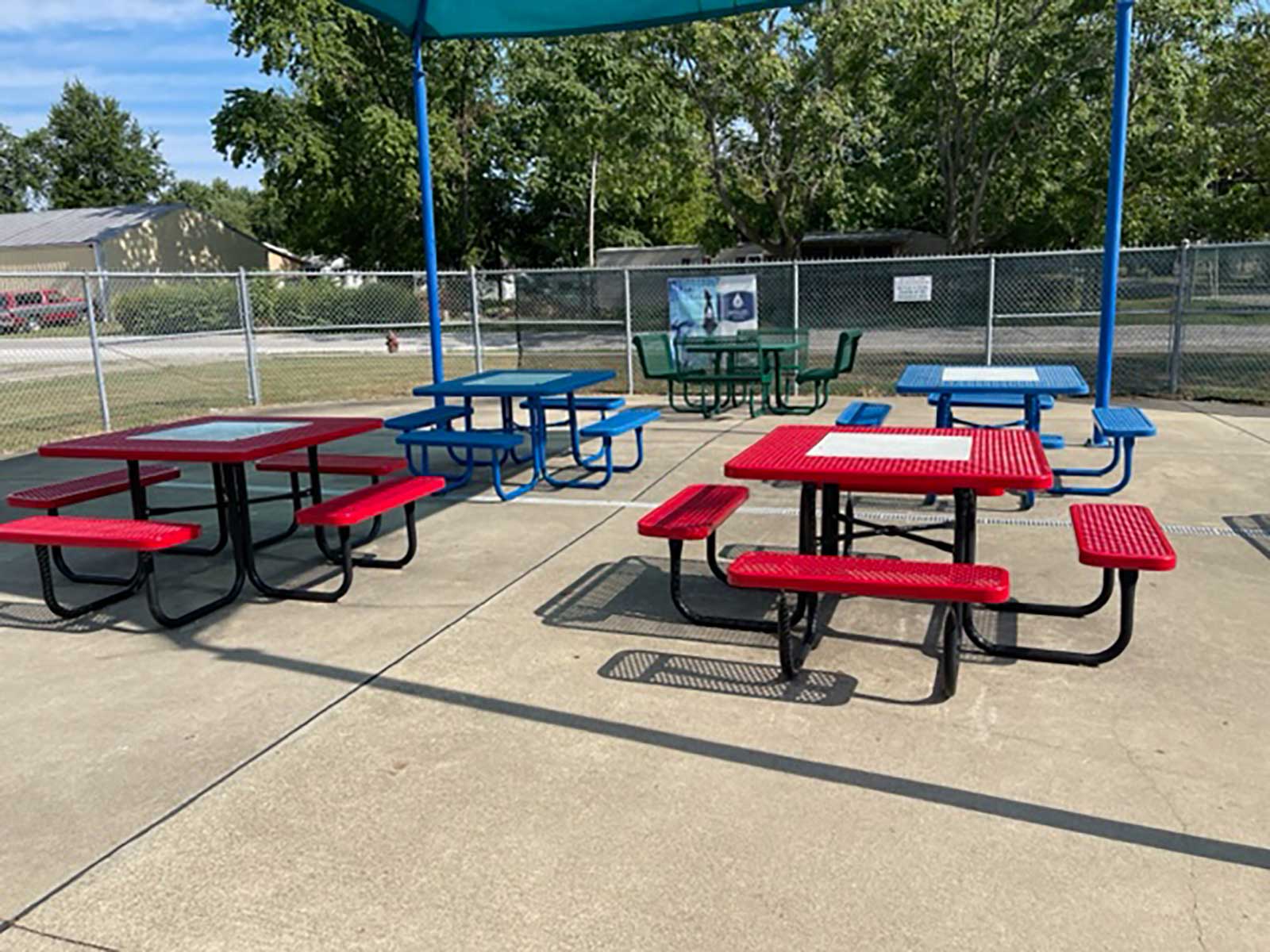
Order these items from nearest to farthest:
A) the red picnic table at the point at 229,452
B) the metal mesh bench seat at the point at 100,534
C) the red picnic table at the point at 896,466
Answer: the red picnic table at the point at 896,466
the metal mesh bench seat at the point at 100,534
the red picnic table at the point at 229,452

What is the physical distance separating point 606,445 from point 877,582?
430 cm

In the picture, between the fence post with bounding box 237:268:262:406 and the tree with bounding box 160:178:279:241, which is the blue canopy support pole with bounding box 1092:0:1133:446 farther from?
the tree with bounding box 160:178:279:241

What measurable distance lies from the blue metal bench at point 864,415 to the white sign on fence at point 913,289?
517cm

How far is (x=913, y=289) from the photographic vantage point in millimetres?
13086

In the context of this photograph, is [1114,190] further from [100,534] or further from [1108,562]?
[100,534]

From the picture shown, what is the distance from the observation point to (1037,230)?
32094 millimetres

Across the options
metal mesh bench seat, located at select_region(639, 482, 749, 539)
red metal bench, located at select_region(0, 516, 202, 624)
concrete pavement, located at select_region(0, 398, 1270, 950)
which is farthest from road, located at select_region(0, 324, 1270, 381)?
metal mesh bench seat, located at select_region(639, 482, 749, 539)

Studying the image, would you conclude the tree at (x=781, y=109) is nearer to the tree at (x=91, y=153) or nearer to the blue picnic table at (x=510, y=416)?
the blue picnic table at (x=510, y=416)

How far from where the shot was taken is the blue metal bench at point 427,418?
7.55m

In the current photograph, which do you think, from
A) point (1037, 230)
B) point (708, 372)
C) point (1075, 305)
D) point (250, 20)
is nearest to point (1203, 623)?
point (708, 372)

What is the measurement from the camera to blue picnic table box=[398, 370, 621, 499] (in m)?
7.16

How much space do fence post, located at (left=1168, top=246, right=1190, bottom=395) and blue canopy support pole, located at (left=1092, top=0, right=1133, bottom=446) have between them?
396 centimetres

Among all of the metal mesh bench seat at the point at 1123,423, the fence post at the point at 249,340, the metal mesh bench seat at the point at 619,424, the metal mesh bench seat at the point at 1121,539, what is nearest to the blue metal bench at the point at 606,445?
the metal mesh bench seat at the point at 619,424

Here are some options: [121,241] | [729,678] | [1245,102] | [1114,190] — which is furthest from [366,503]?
[121,241]
